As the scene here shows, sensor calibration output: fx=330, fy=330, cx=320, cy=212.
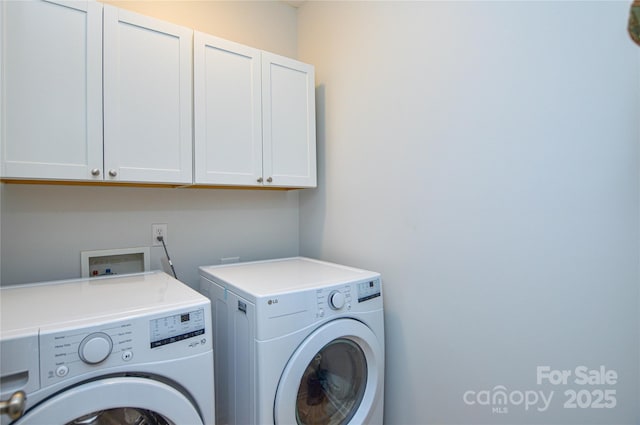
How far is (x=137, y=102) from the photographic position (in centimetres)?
136

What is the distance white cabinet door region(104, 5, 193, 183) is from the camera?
1302mm

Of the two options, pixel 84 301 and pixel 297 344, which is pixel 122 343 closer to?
pixel 84 301

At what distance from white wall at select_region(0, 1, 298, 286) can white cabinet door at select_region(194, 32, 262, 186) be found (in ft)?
1.13

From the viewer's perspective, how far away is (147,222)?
5.50 ft

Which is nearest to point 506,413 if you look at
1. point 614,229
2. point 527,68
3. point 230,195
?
point 614,229

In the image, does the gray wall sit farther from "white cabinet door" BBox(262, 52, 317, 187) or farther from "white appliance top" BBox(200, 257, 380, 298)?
"white cabinet door" BBox(262, 52, 317, 187)

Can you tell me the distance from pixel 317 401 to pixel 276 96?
1.49 metres

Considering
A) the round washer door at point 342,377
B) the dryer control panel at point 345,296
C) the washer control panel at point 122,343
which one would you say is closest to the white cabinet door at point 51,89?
the washer control panel at point 122,343

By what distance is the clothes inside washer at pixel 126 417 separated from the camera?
0.96 metres

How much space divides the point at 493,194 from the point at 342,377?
103 centimetres

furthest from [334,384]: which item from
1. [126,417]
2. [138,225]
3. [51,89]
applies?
[51,89]

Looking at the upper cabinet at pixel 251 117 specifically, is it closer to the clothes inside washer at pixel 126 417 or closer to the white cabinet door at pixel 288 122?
the white cabinet door at pixel 288 122

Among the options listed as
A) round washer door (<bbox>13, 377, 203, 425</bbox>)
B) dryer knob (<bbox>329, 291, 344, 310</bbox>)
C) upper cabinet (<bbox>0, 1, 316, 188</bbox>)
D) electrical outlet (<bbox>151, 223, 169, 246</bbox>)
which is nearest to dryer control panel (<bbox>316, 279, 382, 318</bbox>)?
dryer knob (<bbox>329, 291, 344, 310</bbox>)

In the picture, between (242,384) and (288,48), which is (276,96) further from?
(242,384)
